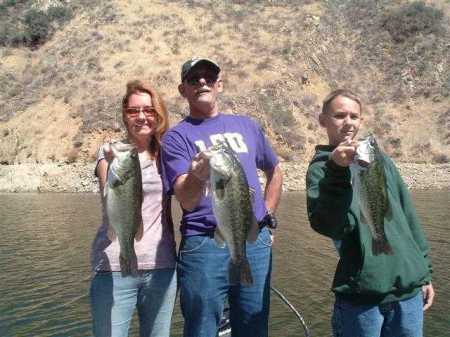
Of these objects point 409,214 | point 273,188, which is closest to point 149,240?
point 273,188

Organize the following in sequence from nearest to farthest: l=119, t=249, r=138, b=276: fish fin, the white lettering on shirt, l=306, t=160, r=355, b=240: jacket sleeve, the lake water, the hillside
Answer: l=306, t=160, r=355, b=240: jacket sleeve, l=119, t=249, r=138, b=276: fish fin, the white lettering on shirt, the lake water, the hillside

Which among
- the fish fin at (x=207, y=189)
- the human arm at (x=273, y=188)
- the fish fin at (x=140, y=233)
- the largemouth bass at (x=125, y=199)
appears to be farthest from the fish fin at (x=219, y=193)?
the human arm at (x=273, y=188)

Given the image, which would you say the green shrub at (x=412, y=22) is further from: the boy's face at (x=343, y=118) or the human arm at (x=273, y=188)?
the boy's face at (x=343, y=118)

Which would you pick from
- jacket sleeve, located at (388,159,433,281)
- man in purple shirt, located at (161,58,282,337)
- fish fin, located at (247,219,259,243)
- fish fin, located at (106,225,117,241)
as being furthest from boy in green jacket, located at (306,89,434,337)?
fish fin, located at (106,225,117,241)

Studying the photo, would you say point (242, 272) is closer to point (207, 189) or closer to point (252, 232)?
point (252, 232)

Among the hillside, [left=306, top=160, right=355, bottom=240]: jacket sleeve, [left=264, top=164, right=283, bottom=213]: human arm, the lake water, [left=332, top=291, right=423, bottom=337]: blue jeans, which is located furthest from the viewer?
the hillside

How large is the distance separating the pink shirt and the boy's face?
1.40m

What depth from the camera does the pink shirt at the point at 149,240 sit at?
154 inches

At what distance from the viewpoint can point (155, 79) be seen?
128 ft

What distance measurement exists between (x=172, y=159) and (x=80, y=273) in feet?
31.3

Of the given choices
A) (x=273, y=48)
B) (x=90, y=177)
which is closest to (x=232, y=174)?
(x=90, y=177)

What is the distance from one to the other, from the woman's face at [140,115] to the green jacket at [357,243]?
1.34 metres

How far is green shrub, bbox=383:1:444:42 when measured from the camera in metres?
50.9

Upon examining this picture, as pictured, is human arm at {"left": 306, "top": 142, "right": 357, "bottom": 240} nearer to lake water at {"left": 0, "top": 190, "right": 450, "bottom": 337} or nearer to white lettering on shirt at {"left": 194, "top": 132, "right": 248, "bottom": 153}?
white lettering on shirt at {"left": 194, "top": 132, "right": 248, "bottom": 153}
